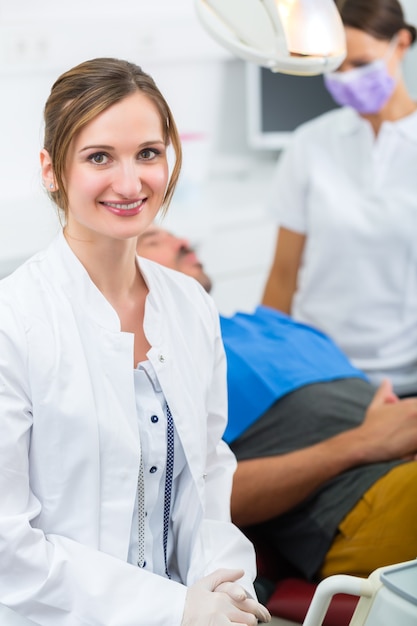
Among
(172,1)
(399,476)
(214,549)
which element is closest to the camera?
(214,549)

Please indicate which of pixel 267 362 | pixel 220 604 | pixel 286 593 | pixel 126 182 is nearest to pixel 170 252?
pixel 267 362

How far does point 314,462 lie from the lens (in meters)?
1.69

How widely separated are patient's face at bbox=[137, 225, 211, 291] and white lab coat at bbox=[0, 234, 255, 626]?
2.30 ft

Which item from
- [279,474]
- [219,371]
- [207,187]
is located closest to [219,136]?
[207,187]

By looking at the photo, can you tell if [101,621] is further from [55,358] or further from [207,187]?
[207,187]

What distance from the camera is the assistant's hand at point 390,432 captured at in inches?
68.6

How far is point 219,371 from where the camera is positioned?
1.32 m

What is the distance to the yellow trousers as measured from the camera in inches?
62.2

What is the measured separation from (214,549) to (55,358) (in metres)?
0.35

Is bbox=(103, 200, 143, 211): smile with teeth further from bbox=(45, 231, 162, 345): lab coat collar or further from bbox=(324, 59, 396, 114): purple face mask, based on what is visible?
bbox=(324, 59, 396, 114): purple face mask

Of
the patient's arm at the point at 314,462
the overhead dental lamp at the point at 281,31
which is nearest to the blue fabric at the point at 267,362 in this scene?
the patient's arm at the point at 314,462

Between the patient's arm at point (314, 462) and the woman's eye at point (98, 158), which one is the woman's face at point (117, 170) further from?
the patient's arm at point (314, 462)

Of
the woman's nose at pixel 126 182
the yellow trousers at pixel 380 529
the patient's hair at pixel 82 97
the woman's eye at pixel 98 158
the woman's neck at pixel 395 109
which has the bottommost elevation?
the yellow trousers at pixel 380 529

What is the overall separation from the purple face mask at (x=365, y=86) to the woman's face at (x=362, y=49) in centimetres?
1
